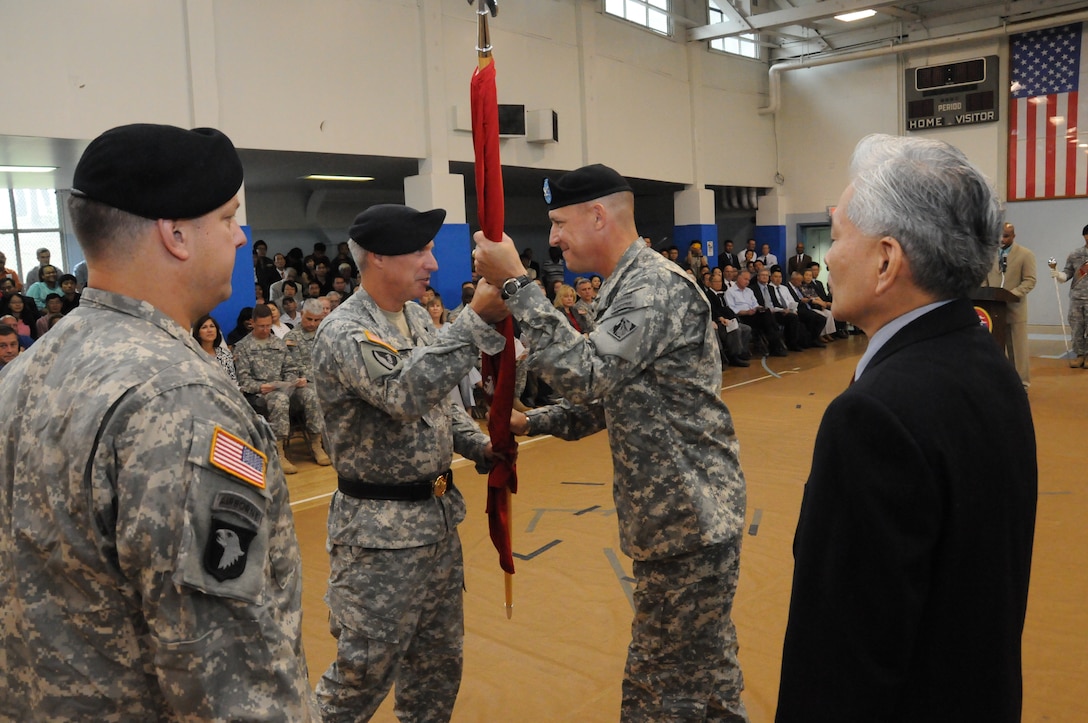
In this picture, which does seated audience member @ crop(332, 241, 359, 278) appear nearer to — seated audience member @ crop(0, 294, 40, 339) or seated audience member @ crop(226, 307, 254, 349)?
seated audience member @ crop(226, 307, 254, 349)

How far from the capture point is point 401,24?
9664mm

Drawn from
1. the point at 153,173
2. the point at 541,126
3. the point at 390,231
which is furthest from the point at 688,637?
the point at 541,126

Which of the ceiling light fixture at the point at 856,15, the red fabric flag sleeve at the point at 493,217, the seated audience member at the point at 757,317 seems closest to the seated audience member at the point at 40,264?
the red fabric flag sleeve at the point at 493,217

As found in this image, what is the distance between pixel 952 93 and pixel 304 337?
12.9 meters

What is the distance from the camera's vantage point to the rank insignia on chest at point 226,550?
3.59 feet

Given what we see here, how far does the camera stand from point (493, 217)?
7.20 ft

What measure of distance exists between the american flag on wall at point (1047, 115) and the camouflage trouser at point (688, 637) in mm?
14732

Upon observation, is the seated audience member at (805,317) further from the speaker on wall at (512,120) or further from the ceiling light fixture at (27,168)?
the ceiling light fixture at (27,168)

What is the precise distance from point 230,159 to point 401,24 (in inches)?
361

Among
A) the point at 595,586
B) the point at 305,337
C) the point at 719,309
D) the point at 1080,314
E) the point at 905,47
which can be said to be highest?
the point at 905,47

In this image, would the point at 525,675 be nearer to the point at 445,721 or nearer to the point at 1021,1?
the point at 445,721

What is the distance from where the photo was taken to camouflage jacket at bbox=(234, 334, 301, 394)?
22.9 feet

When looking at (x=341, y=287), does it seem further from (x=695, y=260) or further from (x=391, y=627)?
(x=391, y=627)

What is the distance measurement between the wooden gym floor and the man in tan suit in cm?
120
